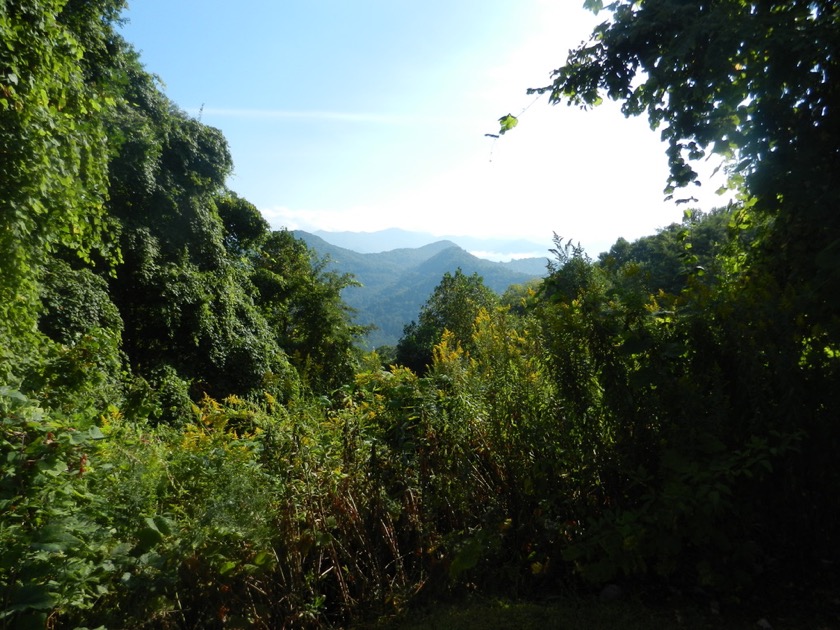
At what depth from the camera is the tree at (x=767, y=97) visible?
8.98 ft

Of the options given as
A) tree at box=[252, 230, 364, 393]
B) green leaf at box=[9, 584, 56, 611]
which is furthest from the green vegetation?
tree at box=[252, 230, 364, 393]

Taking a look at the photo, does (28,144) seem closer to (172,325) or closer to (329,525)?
(329,525)

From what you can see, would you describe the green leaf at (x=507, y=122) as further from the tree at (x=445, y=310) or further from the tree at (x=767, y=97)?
the tree at (x=445, y=310)

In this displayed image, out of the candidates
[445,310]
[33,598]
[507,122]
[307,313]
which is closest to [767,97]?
[507,122]

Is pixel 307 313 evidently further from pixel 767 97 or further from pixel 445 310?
pixel 767 97

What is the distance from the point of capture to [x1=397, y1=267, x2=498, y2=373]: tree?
916 inches

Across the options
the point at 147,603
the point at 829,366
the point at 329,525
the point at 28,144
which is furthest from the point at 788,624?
the point at 28,144

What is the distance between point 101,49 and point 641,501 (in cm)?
1231

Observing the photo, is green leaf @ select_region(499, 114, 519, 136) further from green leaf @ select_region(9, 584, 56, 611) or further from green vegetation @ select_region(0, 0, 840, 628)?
green leaf @ select_region(9, 584, 56, 611)

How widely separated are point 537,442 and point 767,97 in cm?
224

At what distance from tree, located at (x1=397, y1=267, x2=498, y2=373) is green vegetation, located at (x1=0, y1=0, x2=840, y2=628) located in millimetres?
18285

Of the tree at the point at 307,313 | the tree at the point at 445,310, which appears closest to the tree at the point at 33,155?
the tree at the point at 307,313

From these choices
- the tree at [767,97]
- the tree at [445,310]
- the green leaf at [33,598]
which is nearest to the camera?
the green leaf at [33,598]

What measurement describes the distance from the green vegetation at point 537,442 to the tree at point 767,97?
15 mm
